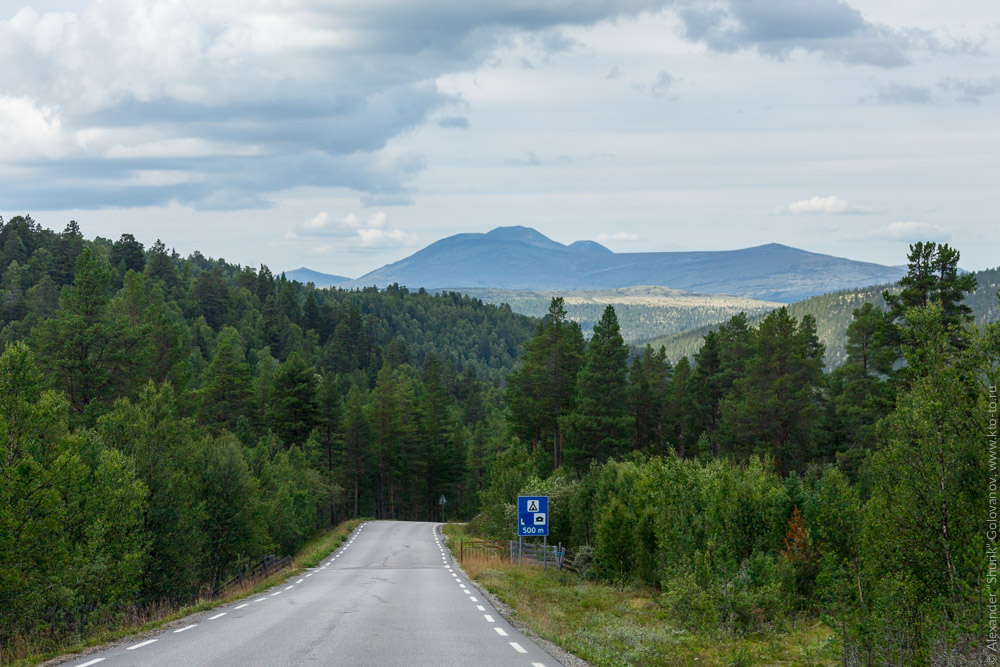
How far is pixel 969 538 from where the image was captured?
38.9 feet

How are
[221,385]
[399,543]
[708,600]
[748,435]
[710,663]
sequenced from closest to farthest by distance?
[710,663]
[708,600]
[399,543]
[748,435]
[221,385]

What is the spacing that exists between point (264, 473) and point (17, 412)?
108 ft

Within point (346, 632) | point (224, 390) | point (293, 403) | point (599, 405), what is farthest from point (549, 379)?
point (346, 632)

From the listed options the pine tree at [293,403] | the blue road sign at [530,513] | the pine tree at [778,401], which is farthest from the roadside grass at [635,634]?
the pine tree at [293,403]

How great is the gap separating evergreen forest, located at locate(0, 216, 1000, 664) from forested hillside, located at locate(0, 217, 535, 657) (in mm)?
153

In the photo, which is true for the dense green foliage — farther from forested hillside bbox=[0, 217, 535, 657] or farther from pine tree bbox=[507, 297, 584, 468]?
forested hillside bbox=[0, 217, 535, 657]

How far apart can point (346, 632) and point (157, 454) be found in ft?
75.7

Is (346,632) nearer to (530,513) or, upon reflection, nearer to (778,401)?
(530,513)

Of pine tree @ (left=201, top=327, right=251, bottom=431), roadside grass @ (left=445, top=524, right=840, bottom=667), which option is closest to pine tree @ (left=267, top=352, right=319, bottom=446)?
pine tree @ (left=201, top=327, right=251, bottom=431)

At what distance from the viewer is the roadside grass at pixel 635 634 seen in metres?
15.2

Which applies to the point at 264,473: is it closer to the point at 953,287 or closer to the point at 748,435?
the point at 748,435

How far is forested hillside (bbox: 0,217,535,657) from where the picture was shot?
76.0ft

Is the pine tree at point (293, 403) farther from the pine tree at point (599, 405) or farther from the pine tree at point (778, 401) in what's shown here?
the pine tree at point (778, 401)

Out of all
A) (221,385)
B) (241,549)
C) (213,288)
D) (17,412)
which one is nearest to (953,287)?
(241,549)
